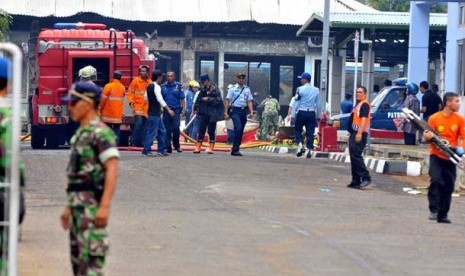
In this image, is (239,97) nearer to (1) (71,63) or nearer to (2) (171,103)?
(2) (171,103)

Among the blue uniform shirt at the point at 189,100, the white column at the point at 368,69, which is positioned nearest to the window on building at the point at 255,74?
the blue uniform shirt at the point at 189,100

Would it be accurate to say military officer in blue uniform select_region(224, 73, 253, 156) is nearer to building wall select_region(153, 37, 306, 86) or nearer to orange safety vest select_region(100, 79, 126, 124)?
orange safety vest select_region(100, 79, 126, 124)

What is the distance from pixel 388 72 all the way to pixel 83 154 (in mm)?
47530

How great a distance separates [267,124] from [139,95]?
1502 cm

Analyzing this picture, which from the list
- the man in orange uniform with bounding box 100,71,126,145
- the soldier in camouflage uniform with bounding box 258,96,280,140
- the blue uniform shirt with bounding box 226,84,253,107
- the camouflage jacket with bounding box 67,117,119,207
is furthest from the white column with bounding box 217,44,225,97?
the camouflage jacket with bounding box 67,117,119,207

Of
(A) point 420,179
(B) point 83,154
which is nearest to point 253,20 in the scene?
(A) point 420,179

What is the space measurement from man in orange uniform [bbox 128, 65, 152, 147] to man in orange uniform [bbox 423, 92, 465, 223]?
10292mm

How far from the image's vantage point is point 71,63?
28062 millimetres

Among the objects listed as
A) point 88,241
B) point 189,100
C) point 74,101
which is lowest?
point 88,241

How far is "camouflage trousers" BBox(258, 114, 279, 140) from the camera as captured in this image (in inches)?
1578

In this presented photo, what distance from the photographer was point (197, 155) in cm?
2589

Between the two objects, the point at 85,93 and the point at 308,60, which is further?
the point at 308,60

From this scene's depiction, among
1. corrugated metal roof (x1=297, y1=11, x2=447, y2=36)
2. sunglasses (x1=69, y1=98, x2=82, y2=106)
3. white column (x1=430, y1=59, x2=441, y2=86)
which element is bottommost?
sunglasses (x1=69, y1=98, x2=82, y2=106)

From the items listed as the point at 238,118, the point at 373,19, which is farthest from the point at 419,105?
the point at 373,19
